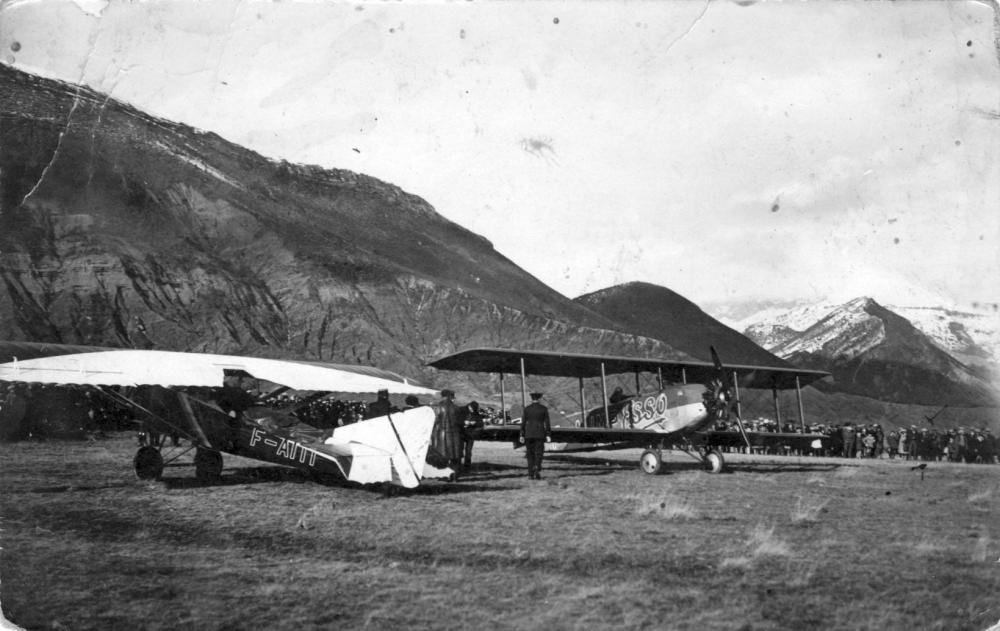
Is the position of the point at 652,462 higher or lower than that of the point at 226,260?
lower

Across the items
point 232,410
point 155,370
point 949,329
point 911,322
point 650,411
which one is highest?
point 911,322

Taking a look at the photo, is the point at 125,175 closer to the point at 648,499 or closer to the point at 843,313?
the point at 648,499

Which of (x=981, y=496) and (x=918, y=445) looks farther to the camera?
(x=918, y=445)

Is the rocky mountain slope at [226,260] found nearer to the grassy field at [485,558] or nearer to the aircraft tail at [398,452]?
the aircraft tail at [398,452]

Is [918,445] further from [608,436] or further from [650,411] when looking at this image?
[608,436]

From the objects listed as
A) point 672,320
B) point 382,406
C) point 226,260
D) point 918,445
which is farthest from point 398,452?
point 672,320

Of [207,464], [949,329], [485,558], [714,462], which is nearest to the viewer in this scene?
[485,558]
